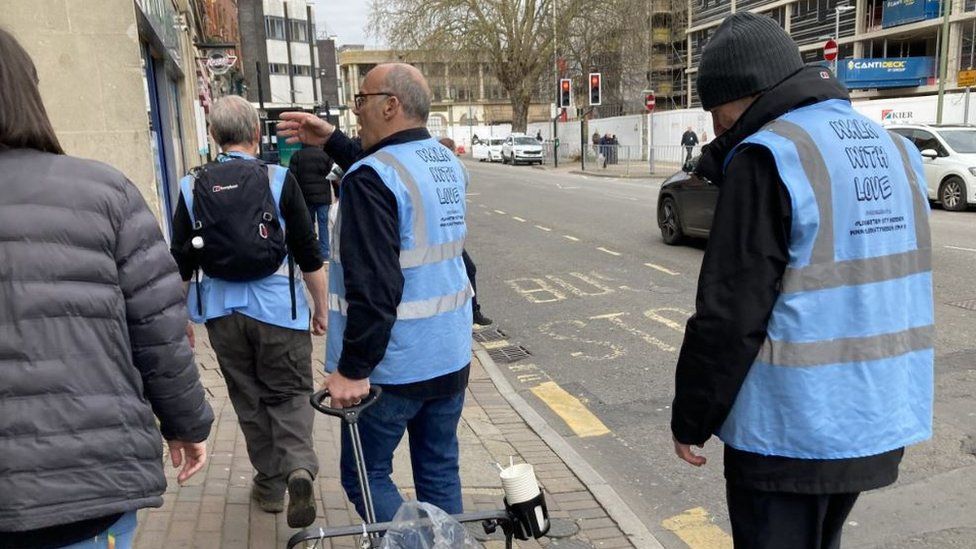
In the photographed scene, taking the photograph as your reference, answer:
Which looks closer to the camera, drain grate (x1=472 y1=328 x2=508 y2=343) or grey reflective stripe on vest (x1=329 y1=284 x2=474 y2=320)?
grey reflective stripe on vest (x1=329 y1=284 x2=474 y2=320)

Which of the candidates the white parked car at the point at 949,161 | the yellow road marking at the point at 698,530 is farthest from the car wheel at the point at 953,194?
the yellow road marking at the point at 698,530

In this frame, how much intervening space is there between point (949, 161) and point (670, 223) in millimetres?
6980

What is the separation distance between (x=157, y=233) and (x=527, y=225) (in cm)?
1371

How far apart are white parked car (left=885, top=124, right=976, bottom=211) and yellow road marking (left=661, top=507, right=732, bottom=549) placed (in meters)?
13.5

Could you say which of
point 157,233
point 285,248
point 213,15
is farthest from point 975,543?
point 213,15

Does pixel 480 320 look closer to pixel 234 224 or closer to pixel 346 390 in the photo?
pixel 234 224

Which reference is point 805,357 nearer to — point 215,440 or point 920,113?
point 215,440

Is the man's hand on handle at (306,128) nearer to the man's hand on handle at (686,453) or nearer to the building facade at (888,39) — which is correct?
the man's hand on handle at (686,453)

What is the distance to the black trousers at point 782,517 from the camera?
6.79ft

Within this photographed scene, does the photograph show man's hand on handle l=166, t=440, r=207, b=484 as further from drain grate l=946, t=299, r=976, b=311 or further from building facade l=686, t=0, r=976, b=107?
building facade l=686, t=0, r=976, b=107

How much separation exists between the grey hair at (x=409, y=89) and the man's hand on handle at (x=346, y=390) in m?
A: 0.97

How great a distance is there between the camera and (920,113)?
29.7m

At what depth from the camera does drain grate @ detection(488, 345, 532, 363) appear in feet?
22.2

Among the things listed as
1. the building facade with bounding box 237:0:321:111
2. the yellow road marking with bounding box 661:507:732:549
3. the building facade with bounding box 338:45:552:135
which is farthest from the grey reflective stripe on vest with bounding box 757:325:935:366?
the building facade with bounding box 237:0:321:111
